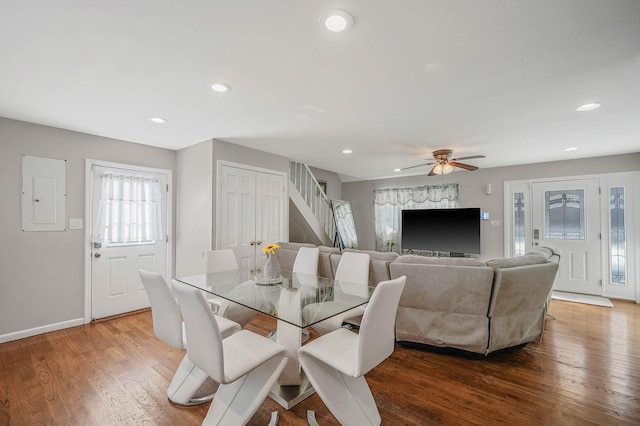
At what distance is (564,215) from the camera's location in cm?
483

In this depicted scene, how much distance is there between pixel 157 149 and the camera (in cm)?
407

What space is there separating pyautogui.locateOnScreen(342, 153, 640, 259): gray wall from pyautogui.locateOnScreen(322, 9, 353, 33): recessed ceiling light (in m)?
5.12

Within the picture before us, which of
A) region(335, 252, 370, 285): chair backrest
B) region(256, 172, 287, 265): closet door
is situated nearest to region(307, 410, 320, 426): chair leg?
region(335, 252, 370, 285): chair backrest

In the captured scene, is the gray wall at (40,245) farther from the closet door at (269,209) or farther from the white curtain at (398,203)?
the white curtain at (398,203)

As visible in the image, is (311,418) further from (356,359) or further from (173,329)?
(173,329)

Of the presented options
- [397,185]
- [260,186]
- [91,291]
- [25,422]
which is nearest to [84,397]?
[25,422]

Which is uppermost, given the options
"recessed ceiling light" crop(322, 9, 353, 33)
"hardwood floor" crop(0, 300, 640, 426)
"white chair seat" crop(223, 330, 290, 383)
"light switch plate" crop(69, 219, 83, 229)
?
"recessed ceiling light" crop(322, 9, 353, 33)

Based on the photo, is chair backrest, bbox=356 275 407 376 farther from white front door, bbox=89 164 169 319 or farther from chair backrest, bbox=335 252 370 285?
white front door, bbox=89 164 169 319

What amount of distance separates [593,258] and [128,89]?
6.82 m

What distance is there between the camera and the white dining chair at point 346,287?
1.95m

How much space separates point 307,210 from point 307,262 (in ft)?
6.93

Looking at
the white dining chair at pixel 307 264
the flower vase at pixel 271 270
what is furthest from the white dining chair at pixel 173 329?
the white dining chair at pixel 307 264

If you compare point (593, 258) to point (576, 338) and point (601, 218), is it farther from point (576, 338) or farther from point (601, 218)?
point (576, 338)

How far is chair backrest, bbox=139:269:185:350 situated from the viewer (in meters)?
1.73
